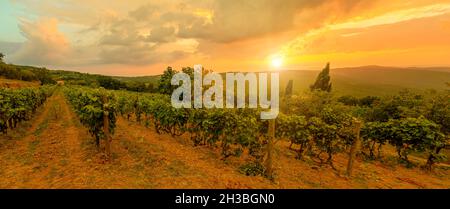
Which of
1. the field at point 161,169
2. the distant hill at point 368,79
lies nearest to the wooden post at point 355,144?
the field at point 161,169

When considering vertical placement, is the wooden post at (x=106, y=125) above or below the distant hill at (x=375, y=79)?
below

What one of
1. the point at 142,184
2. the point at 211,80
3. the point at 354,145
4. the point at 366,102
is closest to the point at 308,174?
the point at 354,145

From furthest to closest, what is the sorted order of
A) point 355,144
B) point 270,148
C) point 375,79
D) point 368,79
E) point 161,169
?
point 368,79 → point 375,79 → point 355,144 → point 161,169 → point 270,148

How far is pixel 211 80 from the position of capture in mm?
21000

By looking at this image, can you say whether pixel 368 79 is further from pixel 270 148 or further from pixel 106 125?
pixel 106 125

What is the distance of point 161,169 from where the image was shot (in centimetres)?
1002

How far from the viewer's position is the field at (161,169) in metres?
8.91

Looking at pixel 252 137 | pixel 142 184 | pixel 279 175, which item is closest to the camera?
pixel 142 184

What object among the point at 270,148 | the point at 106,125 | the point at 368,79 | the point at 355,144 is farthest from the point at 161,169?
the point at 368,79

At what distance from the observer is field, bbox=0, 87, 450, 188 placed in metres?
8.91

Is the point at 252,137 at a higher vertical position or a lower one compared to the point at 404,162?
higher

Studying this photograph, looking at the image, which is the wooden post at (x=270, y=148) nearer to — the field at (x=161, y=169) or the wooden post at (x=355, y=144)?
the field at (x=161, y=169)
